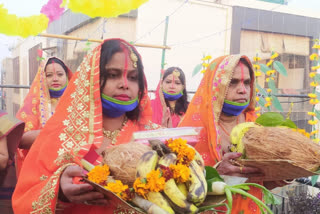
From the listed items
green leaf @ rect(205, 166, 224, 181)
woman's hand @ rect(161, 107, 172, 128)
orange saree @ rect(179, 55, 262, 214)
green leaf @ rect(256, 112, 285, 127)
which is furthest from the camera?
woman's hand @ rect(161, 107, 172, 128)

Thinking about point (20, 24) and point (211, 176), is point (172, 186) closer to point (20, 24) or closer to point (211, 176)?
point (211, 176)

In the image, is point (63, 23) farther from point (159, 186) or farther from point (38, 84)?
point (159, 186)

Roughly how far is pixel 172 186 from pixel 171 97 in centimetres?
426

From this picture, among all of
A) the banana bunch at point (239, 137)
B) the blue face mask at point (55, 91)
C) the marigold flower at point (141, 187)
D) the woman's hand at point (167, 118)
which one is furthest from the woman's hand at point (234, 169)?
the woman's hand at point (167, 118)

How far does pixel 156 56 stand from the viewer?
529cm

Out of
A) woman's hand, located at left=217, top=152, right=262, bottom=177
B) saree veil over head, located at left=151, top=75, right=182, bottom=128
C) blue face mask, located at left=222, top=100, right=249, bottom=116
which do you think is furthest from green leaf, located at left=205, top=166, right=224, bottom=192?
saree veil over head, located at left=151, top=75, right=182, bottom=128

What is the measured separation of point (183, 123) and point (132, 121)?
81 cm

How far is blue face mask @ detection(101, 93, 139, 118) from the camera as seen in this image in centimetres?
173

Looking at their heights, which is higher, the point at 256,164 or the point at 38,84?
the point at 38,84

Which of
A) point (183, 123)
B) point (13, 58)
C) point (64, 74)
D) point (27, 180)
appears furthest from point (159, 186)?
point (13, 58)

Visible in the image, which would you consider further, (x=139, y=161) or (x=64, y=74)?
(x=64, y=74)

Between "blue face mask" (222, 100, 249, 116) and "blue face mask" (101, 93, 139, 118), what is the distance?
804 mm

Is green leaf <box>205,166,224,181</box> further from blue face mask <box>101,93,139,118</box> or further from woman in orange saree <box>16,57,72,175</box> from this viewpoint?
woman in orange saree <box>16,57,72,175</box>

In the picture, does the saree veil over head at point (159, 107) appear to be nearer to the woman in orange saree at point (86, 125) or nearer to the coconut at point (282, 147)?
the woman in orange saree at point (86, 125)
